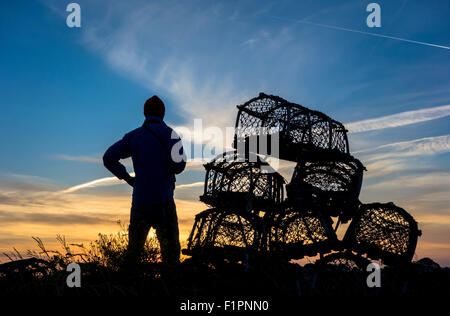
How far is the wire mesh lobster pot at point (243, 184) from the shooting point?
812cm

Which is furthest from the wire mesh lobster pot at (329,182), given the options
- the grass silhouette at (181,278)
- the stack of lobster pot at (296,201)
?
the grass silhouette at (181,278)

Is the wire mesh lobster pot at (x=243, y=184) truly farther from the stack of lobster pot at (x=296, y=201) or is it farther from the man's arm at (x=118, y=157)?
the man's arm at (x=118, y=157)

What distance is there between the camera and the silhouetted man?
4.48 metres

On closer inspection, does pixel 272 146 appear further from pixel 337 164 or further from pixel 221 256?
pixel 221 256

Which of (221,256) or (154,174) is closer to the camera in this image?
(221,256)

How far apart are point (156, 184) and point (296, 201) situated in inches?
111

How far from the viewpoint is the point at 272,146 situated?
7.81 meters

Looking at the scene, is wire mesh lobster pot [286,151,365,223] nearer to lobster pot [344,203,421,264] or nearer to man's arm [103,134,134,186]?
lobster pot [344,203,421,264]

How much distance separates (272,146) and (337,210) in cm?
172

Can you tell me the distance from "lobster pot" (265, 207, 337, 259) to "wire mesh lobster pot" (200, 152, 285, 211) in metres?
1.15

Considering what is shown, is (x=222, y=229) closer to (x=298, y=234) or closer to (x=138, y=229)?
(x=298, y=234)

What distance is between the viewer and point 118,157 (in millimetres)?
4730
